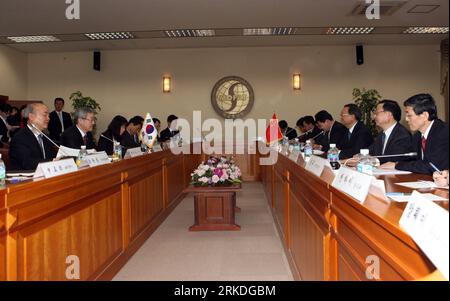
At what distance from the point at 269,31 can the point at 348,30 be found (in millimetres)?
1397

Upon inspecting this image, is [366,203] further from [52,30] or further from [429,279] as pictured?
[52,30]

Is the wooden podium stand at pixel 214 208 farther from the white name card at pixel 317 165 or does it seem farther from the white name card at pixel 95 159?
the white name card at pixel 317 165

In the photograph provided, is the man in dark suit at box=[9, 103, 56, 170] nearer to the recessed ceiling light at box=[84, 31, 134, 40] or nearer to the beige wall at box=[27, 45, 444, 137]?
the recessed ceiling light at box=[84, 31, 134, 40]

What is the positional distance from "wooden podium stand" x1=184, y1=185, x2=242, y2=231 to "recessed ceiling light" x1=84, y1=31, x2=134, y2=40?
152 inches

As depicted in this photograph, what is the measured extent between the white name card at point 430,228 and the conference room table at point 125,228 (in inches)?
1.9

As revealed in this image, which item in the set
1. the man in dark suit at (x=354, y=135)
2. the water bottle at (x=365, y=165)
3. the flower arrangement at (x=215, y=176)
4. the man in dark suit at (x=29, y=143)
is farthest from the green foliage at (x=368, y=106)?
the man in dark suit at (x=29, y=143)

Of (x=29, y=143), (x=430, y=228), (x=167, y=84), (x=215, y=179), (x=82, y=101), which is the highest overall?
(x=167, y=84)

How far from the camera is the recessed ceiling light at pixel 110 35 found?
21.6 feet

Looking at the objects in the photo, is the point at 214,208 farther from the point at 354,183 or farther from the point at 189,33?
the point at 189,33

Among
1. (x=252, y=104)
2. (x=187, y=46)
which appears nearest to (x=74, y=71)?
(x=187, y=46)

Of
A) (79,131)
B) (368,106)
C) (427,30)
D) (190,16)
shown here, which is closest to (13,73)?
(190,16)

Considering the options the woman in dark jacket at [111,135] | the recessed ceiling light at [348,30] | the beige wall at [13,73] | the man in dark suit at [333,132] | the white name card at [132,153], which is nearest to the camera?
the white name card at [132,153]

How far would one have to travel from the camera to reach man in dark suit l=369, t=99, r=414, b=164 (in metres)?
2.87

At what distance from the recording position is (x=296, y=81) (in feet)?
26.3
